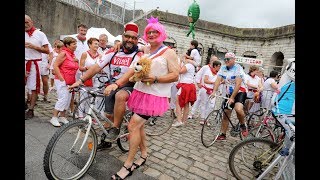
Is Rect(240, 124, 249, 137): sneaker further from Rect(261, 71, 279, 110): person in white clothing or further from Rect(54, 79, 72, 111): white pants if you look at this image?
Rect(54, 79, 72, 111): white pants

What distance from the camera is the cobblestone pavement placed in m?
3.83

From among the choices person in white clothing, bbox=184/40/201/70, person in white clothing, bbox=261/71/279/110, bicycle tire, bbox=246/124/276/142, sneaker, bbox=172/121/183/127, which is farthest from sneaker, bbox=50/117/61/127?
person in white clothing, bbox=261/71/279/110

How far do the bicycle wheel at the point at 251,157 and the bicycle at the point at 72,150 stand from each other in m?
2.20

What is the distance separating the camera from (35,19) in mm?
12844

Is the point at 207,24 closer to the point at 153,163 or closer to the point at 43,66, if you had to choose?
the point at 43,66

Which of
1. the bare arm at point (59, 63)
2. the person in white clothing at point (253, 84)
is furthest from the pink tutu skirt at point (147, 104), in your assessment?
the person in white clothing at point (253, 84)

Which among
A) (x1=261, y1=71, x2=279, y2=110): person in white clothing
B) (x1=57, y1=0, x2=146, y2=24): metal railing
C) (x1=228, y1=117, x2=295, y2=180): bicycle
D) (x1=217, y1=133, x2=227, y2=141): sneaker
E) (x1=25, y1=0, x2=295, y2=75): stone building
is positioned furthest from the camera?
(x1=25, y1=0, x2=295, y2=75): stone building

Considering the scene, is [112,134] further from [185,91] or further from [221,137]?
[185,91]

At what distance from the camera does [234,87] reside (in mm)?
5609

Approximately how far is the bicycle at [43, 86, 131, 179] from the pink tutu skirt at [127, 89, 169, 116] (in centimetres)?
57

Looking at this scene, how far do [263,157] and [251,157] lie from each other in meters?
0.34

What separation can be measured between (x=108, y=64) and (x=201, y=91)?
4347mm

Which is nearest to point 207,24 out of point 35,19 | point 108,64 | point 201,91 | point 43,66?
point 35,19

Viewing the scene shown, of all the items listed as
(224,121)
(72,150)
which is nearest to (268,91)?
(224,121)
